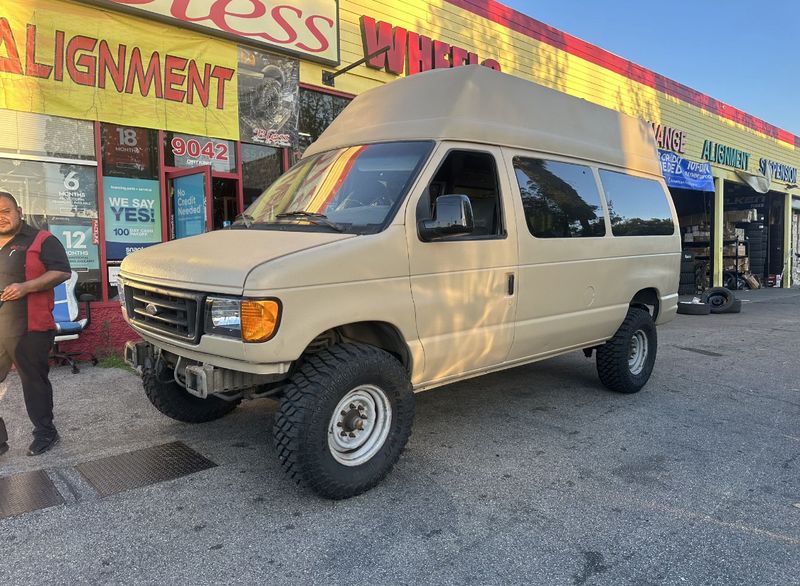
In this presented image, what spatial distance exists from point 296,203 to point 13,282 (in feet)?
6.70

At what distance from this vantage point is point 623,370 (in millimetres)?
5625

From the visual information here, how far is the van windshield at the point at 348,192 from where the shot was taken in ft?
11.9

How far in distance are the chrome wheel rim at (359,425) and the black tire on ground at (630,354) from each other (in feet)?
9.46

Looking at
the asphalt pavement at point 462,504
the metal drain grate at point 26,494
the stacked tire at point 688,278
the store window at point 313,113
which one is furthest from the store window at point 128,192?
the stacked tire at point 688,278

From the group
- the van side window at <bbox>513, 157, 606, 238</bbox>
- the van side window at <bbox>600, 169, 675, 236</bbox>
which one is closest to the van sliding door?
the van side window at <bbox>513, 157, 606, 238</bbox>

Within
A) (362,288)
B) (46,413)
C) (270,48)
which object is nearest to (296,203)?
(362,288)

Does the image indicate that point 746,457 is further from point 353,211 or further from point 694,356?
point 694,356

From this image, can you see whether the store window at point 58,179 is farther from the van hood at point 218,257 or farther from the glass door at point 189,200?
the van hood at point 218,257

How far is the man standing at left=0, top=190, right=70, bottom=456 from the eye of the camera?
13.1 ft

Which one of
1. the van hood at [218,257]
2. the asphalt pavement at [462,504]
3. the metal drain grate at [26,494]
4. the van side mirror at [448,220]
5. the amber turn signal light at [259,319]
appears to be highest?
the van side mirror at [448,220]

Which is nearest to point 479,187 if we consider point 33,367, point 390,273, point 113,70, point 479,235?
point 479,235

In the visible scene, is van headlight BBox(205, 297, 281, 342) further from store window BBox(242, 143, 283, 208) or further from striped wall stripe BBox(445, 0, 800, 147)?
striped wall stripe BBox(445, 0, 800, 147)

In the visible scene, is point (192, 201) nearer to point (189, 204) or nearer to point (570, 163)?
point (189, 204)

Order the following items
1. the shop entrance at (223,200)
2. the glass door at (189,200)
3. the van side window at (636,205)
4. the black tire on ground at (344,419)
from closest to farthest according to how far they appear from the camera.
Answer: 1. the black tire on ground at (344,419)
2. the van side window at (636,205)
3. the glass door at (189,200)
4. the shop entrance at (223,200)
